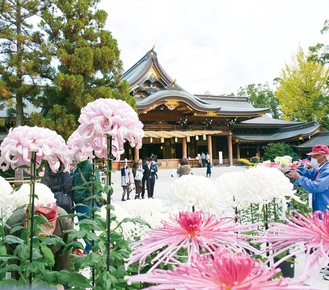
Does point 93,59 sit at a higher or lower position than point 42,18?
lower

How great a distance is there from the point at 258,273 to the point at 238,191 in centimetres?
134

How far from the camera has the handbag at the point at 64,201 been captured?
15.6 ft

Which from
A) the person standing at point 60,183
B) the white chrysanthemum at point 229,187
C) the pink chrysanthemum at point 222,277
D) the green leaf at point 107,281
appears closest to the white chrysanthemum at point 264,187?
the white chrysanthemum at point 229,187

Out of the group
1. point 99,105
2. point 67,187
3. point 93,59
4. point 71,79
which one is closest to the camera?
point 99,105

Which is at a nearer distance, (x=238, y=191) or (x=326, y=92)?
(x=238, y=191)

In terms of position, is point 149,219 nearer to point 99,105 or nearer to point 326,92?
point 99,105

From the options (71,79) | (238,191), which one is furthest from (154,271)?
(71,79)

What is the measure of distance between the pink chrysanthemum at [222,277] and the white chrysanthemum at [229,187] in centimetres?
139

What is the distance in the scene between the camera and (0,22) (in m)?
13.7

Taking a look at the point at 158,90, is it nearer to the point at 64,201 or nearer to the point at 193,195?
the point at 64,201

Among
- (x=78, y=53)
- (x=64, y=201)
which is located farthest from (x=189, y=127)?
(x=64, y=201)

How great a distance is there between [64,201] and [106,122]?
356cm

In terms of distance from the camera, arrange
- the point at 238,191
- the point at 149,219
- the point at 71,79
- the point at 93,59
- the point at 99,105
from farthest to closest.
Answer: the point at 93,59 → the point at 71,79 → the point at 149,219 → the point at 238,191 → the point at 99,105

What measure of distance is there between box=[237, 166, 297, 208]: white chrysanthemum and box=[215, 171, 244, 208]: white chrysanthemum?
157 millimetres
